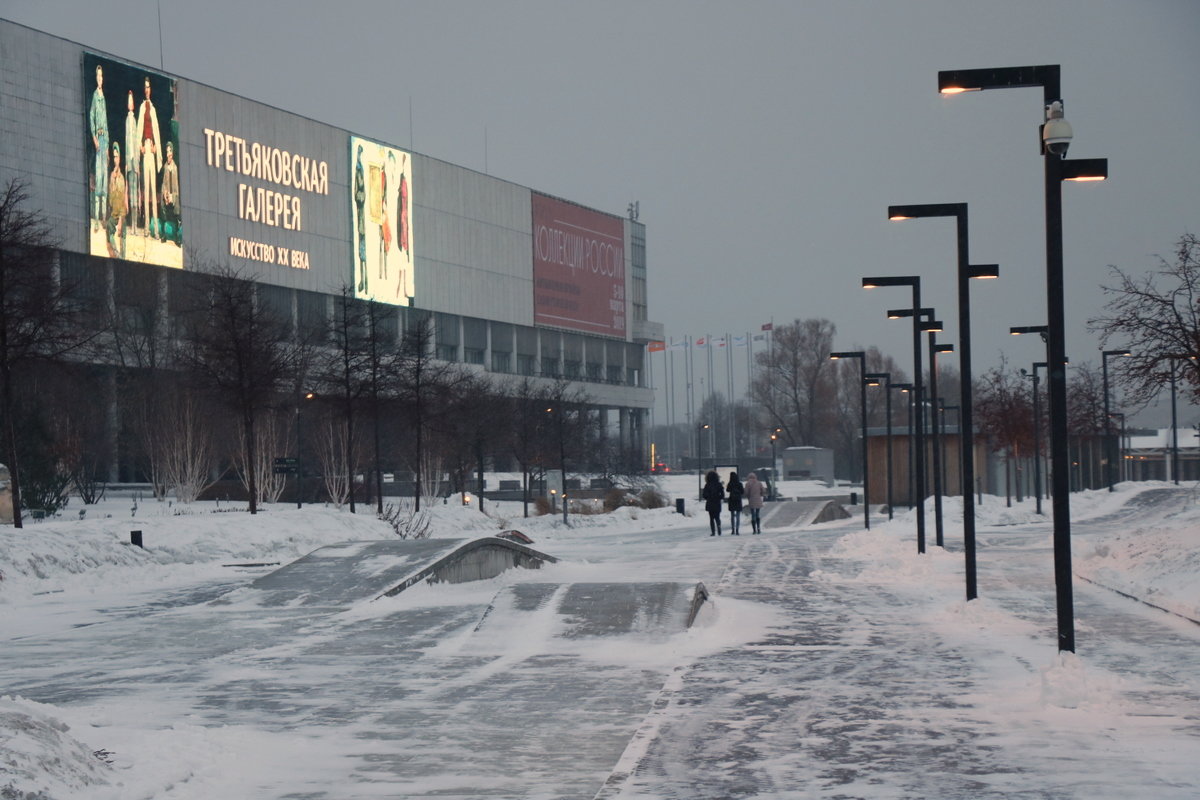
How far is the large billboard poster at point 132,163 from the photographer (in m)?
68.6

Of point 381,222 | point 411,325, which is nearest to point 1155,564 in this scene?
point 381,222

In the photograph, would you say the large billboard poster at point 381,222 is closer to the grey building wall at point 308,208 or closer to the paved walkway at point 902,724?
the grey building wall at point 308,208

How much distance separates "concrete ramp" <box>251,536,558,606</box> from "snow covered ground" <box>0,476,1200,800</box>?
16.2 inches

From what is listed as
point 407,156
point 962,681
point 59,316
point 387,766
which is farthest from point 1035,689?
point 407,156

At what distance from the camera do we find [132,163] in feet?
233

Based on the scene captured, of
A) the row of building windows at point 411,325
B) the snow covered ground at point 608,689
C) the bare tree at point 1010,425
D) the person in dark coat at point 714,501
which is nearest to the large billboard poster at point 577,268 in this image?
the row of building windows at point 411,325

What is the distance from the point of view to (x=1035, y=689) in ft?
34.9

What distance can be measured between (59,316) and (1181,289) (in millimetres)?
22531

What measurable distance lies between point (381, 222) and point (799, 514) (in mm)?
48178

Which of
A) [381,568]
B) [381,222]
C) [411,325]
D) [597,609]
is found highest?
[381,222]

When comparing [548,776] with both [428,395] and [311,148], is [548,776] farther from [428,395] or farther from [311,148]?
[311,148]

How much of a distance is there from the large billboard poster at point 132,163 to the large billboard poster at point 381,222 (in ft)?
50.1

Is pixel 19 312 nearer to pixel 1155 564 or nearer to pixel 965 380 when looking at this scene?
pixel 965 380

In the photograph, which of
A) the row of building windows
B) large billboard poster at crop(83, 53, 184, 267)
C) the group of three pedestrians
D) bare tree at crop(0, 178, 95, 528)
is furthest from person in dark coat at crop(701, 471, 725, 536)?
large billboard poster at crop(83, 53, 184, 267)
